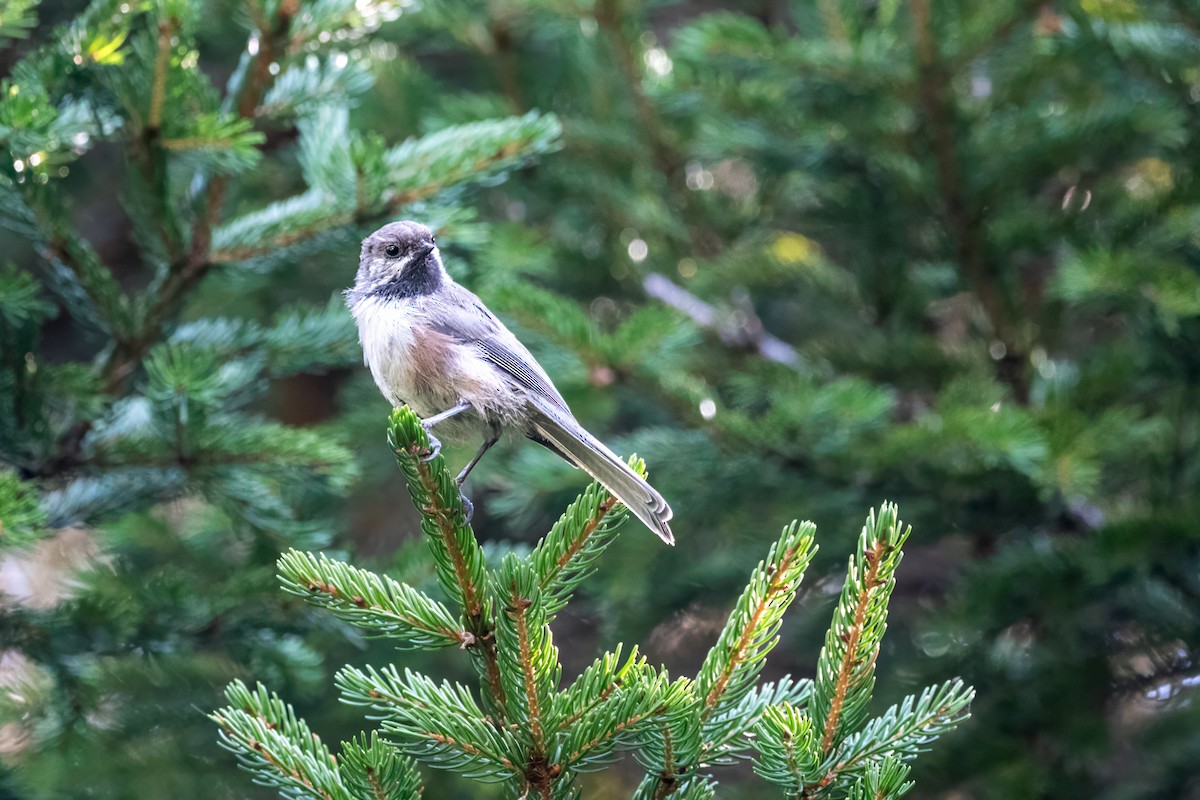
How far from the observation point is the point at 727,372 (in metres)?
4.93

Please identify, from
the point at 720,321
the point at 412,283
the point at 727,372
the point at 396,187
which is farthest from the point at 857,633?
the point at 720,321

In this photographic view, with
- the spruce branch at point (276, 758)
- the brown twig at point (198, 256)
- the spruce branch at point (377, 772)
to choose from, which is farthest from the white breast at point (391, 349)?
the spruce branch at point (377, 772)

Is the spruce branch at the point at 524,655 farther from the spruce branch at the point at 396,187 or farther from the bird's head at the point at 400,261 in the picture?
the bird's head at the point at 400,261

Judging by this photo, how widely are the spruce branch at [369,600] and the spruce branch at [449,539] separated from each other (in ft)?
0.16

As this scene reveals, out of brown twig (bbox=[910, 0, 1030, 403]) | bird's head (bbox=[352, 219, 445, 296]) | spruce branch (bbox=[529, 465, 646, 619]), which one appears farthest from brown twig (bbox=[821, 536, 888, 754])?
brown twig (bbox=[910, 0, 1030, 403])

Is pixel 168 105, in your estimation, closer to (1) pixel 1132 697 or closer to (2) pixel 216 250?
(2) pixel 216 250

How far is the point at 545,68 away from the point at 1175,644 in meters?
3.96

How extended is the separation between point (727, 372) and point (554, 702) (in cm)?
301

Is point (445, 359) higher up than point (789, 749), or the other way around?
point (789, 749)

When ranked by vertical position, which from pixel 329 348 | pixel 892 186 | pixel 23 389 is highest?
pixel 23 389

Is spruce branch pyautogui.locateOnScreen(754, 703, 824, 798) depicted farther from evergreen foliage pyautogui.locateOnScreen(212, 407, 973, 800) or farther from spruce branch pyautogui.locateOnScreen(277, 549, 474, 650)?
spruce branch pyautogui.locateOnScreen(277, 549, 474, 650)

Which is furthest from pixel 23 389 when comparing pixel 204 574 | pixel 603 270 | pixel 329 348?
pixel 603 270

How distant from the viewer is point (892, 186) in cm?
439

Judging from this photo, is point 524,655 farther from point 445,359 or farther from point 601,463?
point 445,359
